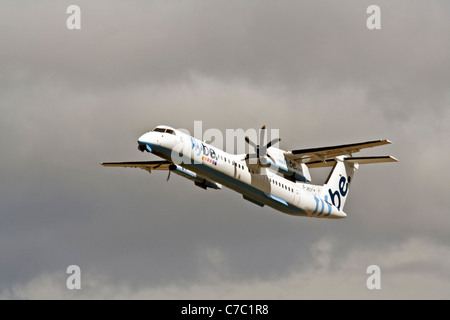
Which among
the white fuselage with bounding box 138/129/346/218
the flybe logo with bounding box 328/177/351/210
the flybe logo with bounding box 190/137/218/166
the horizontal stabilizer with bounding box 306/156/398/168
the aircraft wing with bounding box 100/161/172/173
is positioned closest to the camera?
the white fuselage with bounding box 138/129/346/218

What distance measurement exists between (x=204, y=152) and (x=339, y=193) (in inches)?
451

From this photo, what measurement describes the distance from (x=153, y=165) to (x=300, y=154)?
8.49 meters

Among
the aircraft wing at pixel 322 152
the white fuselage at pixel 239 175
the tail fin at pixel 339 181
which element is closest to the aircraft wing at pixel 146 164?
the white fuselage at pixel 239 175

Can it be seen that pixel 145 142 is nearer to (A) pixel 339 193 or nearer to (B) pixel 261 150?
(B) pixel 261 150

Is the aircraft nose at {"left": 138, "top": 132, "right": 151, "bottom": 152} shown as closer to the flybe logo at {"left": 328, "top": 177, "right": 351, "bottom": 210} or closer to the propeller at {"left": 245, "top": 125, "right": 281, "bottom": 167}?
the propeller at {"left": 245, "top": 125, "right": 281, "bottom": 167}

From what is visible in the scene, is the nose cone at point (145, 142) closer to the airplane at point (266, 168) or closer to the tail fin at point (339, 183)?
the airplane at point (266, 168)

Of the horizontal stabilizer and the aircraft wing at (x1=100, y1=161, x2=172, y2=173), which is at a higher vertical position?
the aircraft wing at (x1=100, y1=161, x2=172, y2=173)

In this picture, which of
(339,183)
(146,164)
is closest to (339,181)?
(339,183)

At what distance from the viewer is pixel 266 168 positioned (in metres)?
38.9

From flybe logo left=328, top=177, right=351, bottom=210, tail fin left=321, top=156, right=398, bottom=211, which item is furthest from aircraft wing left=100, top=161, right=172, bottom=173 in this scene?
flybe logo left=328, top=177, right=351, bottom=210

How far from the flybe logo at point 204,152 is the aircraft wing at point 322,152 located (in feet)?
16.7

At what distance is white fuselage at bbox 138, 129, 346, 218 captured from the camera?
114 feet

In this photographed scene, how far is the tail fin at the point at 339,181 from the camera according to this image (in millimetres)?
43375
